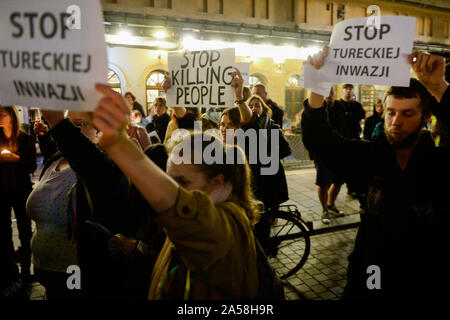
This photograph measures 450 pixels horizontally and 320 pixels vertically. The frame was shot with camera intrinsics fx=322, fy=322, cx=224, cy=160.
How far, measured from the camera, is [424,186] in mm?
1808

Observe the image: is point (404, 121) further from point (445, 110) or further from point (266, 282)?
point (266, 282)

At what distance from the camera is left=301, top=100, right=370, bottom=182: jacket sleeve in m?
2.09

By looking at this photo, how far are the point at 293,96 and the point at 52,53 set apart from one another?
19129 mm

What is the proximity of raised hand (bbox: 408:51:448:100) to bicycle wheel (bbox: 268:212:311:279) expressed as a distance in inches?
104

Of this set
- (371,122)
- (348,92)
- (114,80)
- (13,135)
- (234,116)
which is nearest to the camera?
(13,135)

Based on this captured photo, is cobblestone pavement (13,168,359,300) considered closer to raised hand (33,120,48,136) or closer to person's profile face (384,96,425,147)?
raised hand (33,120,48,136)

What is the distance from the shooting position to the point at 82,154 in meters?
1.84

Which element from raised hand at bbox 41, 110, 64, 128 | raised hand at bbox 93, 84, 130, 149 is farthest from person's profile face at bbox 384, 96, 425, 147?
raised hand at bbox 41, 110, 64, 128

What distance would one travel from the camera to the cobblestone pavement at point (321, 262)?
3801mm

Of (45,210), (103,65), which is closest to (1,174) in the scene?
(45,210)

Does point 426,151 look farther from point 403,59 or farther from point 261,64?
point 261,64

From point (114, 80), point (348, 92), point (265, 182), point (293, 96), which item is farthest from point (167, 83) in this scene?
point (293, 96)

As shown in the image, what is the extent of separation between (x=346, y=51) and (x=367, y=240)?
1.31 m

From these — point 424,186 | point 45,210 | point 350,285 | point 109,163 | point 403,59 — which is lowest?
point 350,285
